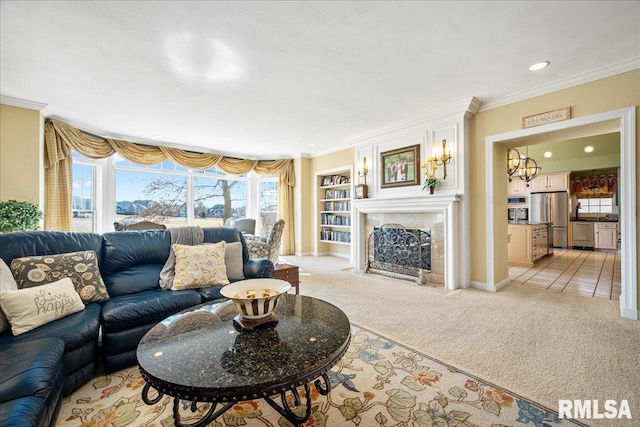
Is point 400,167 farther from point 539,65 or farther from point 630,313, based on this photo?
point 630,313

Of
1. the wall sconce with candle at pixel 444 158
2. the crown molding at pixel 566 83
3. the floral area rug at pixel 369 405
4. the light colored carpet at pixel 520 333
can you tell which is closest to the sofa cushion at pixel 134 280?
the floral area rug at pixel 369 405

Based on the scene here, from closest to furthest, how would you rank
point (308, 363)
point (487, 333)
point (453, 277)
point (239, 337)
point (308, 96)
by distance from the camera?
point (308, 363), point (239, 337), point (487, 333), point (308, 96), point (453, 277)

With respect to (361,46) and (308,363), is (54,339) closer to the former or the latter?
(308,363)

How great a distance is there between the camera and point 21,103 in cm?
352

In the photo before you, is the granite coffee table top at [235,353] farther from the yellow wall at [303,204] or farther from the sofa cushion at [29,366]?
the yellow wall at [303,204]

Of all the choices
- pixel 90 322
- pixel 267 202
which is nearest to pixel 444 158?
pixel 90 322

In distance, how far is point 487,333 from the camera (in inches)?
93.7

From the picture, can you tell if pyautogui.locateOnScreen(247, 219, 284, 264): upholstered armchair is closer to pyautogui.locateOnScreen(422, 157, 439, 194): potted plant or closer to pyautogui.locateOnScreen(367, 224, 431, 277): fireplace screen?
pyautogui.locateOnScreen(367, 224, 431, 277): fireplace screen

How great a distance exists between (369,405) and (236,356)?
2.86 ft

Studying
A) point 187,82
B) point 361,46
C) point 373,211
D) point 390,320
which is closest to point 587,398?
point 390,320

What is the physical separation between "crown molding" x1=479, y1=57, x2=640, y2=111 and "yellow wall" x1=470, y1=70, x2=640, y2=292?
0.04 m

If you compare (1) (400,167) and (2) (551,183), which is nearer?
(1) (400,167)

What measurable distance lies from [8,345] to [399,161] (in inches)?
183

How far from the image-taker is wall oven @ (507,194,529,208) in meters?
7.71
